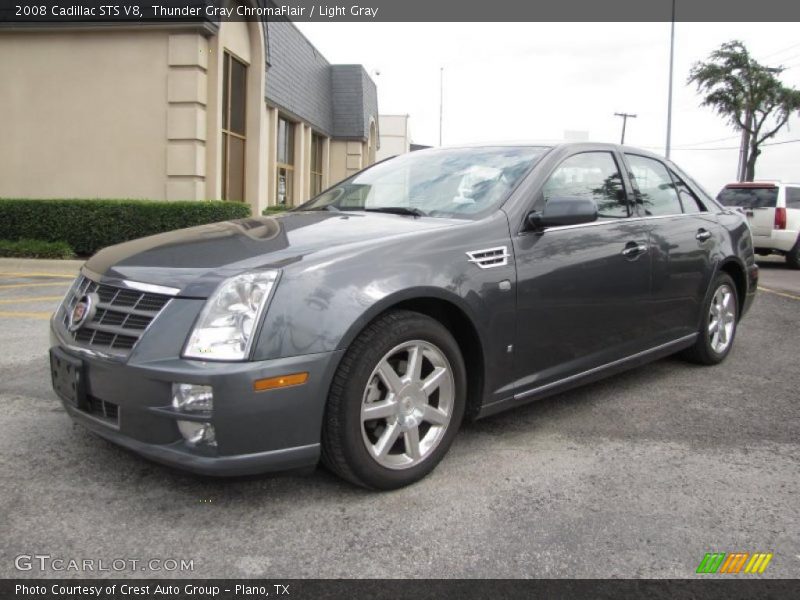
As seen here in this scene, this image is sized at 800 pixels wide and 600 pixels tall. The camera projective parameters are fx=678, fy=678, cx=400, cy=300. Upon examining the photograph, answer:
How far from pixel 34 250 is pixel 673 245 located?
1006 centimetres

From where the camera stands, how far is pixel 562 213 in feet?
10.9

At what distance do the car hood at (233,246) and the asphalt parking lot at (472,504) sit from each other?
833 millimetres

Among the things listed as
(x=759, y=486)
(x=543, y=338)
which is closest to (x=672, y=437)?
(x=759, y=486)

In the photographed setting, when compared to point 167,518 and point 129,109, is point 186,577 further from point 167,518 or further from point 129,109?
point 129,109

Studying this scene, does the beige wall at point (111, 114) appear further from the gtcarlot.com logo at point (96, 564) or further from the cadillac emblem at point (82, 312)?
the gtcarlot.com logo at point (96, 564)

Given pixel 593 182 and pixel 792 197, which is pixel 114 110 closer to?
pixel 593 182

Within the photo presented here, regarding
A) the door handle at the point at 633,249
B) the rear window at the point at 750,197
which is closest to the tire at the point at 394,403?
the door handle at the point at 633,249

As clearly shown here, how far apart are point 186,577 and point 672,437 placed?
8.38 feet

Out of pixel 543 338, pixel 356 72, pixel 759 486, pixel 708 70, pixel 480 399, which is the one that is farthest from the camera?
pixel 708 70

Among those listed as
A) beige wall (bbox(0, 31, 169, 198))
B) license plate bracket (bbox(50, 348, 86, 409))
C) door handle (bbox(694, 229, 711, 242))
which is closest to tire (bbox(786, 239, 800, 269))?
door handle (bbox(694, 229, 711, 242))

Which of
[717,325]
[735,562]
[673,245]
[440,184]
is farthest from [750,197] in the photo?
[735,562]

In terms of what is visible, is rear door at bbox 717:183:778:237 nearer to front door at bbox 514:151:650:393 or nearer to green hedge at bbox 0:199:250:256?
green hedge at bbox 0:199:250:256

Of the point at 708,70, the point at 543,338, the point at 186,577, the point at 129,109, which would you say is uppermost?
the point at 708,70

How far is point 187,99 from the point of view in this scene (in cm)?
1228
